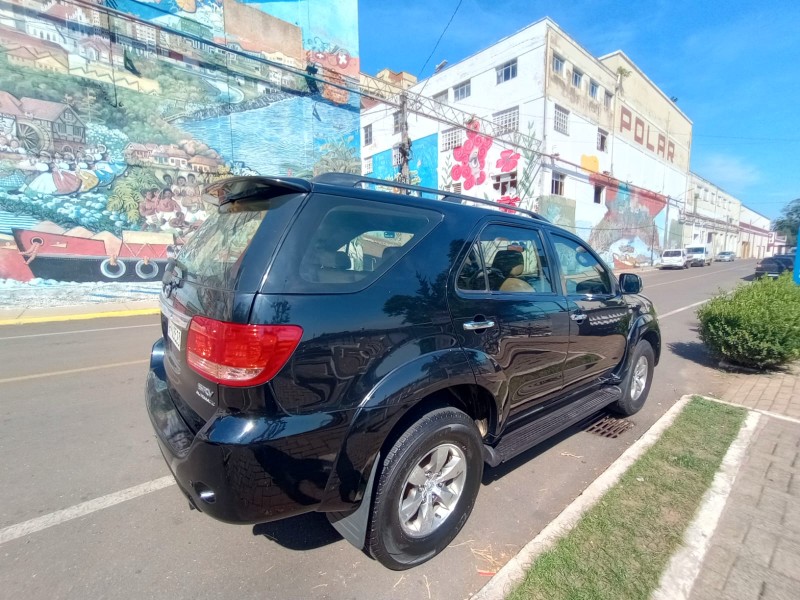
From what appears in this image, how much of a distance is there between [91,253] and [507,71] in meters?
23.8

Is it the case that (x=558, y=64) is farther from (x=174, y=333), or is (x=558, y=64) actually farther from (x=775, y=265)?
(x=174, y=333)

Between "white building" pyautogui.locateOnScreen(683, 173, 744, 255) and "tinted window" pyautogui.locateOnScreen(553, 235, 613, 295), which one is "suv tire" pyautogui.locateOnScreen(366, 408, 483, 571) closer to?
"tinted window" pyautogui.locateOnScreen(553, 235, 613, 295)

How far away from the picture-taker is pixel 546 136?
22.6 m

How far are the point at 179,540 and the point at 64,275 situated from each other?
1330 cm

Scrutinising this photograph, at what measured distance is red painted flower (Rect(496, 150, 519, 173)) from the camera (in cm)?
2308

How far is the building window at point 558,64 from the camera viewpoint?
74.8 ft

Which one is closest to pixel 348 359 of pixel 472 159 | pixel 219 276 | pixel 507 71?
pixel 219 276

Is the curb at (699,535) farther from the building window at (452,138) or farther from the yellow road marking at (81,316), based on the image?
the building window at (452,138)

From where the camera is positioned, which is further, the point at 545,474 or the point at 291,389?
the point at 545,474

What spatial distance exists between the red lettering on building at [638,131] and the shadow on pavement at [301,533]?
38376 millimetres

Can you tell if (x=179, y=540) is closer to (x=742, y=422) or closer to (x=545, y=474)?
(x=545, y=474)

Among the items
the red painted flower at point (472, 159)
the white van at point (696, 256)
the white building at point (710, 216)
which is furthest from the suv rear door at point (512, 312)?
the white building at point (710, 216)

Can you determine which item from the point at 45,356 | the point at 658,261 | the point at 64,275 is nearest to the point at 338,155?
the point at 64,275

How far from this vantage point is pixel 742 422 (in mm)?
3775
